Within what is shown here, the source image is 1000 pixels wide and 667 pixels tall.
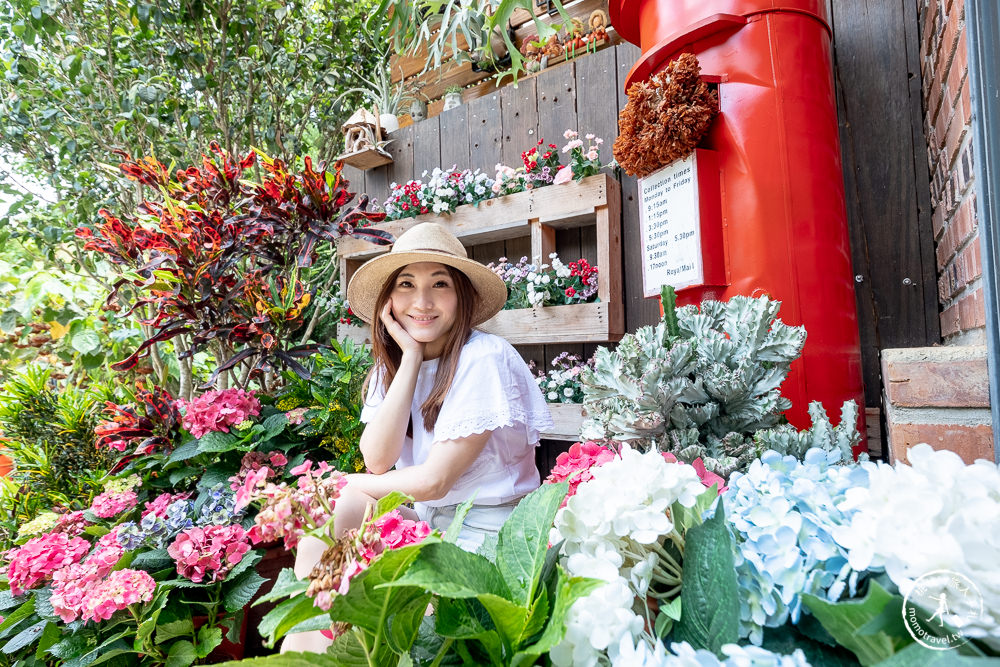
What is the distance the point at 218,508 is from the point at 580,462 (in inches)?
53.0

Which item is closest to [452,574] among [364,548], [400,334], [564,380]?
[364,548]

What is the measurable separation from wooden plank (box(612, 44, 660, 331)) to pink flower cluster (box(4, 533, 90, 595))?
200 centimetres

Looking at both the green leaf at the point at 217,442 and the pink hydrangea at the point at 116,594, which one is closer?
the pink hydrangea at the point at 116,594

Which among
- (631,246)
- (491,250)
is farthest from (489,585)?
(491,250)

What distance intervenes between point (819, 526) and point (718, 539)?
9 centimetres

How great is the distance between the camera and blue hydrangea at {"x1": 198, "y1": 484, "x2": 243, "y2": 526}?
1.72 meters

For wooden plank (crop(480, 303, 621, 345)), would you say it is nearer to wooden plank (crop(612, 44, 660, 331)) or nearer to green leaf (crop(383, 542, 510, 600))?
wooden plank (crop(612, 44, 660, 331))

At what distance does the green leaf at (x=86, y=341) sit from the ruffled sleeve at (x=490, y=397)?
2208mm

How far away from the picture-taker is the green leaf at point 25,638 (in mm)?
→ 1441

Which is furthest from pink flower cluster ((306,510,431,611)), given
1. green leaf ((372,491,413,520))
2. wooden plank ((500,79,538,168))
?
wooden plank ((500,79,538,168))

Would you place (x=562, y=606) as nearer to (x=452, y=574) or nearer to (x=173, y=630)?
(x=452, y=574)

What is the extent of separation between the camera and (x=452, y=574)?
50cm

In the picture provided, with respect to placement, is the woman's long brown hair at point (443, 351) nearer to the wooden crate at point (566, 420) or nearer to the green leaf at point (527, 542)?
the wooden crate at point (566, 420)

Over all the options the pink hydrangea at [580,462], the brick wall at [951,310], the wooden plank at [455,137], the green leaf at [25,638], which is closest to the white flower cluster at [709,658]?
the pink hydrangea at [580,462]
